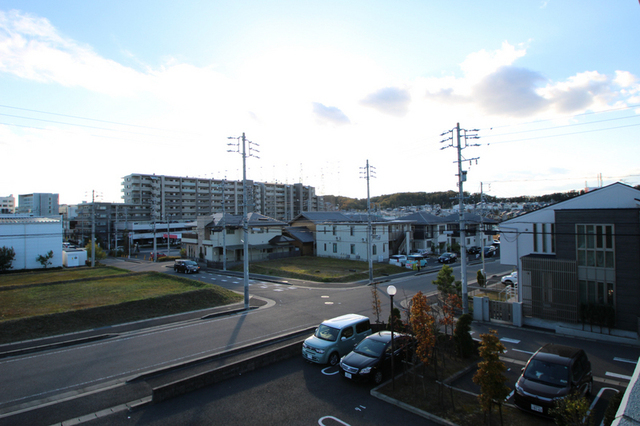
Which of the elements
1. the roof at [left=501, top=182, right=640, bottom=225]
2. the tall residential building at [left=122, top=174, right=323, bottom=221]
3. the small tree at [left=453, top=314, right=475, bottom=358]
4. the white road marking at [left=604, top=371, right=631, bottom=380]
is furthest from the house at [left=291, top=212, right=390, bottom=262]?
the tall residential building at [left=122, top=174, right=323, bottom=221]

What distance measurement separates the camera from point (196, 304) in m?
22.2

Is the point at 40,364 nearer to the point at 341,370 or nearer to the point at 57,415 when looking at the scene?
the point at 57,415

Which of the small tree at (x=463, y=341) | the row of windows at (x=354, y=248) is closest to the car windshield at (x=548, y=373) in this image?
the small tree at (x=463, y=341)

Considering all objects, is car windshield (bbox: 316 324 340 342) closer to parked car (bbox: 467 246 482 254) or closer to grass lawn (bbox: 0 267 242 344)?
grass lawn (bbox: 0 267 242 344)

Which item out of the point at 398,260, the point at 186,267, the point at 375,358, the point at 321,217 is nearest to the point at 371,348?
the point at 375,358

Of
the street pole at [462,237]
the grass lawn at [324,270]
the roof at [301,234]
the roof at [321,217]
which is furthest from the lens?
the roof at [321,217]

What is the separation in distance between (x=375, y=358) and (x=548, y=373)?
16.4 feet

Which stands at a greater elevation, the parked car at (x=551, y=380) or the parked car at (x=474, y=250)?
the parked car at (x=551, y=380)

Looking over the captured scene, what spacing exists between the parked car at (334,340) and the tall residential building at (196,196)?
7127 cm

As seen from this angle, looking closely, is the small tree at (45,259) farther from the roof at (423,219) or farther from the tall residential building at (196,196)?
the roof at (423,219)

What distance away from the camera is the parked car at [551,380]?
9148 mm

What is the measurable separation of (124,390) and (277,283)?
71.7 ft

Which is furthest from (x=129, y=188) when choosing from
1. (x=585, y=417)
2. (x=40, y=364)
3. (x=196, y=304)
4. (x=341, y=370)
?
(x=585, y=417)

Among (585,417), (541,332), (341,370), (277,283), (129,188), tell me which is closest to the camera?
(585,417)
